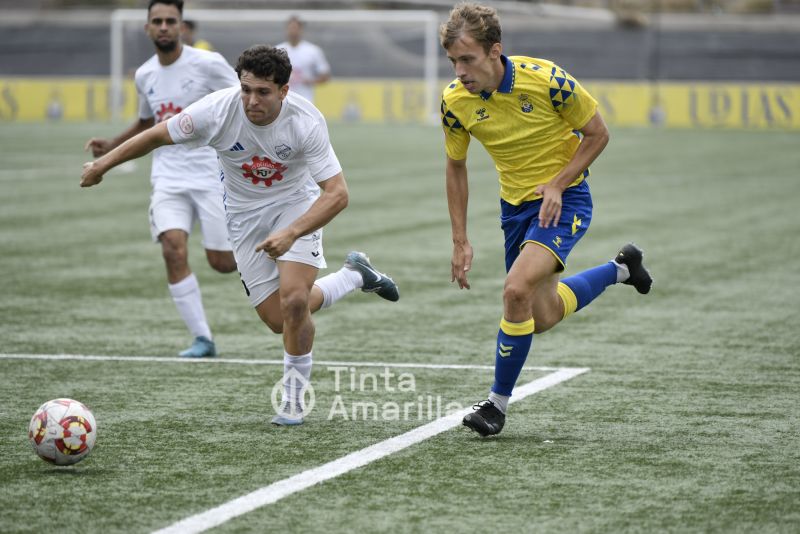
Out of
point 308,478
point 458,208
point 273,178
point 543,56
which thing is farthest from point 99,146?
point 543,56

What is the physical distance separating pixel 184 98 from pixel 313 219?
280 cm

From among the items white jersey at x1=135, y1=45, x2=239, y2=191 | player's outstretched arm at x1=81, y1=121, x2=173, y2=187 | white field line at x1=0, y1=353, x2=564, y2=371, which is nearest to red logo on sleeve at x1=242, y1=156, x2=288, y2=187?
player's outstretched arm at x1=81, y1=121, x2=173, y2=187

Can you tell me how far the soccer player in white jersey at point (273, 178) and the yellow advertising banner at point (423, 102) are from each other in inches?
1171

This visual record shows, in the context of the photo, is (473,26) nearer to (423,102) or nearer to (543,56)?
(423,102)

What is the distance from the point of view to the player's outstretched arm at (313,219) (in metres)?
5.88

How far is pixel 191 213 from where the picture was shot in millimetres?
8578

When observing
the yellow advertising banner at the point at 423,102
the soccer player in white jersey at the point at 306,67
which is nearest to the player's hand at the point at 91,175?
the soccer player in white jersey at the point at 306,67

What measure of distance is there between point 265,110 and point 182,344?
9.77 ft

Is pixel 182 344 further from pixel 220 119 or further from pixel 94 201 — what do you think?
pixel 94 201

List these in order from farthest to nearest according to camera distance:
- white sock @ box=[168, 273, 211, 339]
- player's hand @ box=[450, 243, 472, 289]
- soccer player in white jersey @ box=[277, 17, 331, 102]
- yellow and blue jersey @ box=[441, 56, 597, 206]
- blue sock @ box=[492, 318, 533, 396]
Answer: soccer player in white jersey @ box=[277, 17, 331, 102] → white sock @ box=[168, 273, 211, 339] → player's hand @ box=[450, 243, 472, 289] → yellow and blue jersey @ box=[441, 56, 597, 206] → blue sock @ box=[492, 318, 533, 396]

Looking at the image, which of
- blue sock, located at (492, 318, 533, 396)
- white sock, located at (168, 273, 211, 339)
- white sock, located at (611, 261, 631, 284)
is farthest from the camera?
white sock, located at (168, 273, 211, 339)

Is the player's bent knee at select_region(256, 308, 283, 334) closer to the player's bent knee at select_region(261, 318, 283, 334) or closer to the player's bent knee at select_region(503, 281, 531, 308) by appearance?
the player's bent knee at select_region(261, 318, 283, 334)

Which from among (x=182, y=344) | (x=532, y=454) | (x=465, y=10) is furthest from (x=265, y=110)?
(x=182, y=344)

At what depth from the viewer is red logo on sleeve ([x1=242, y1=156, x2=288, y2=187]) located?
6.41 meters
